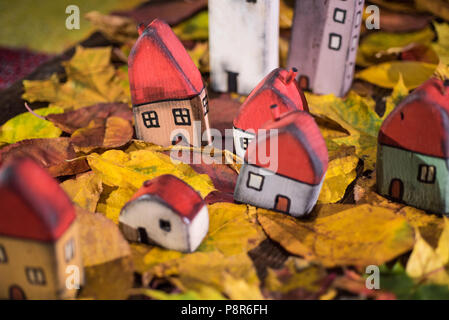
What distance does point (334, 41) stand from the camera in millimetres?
1181

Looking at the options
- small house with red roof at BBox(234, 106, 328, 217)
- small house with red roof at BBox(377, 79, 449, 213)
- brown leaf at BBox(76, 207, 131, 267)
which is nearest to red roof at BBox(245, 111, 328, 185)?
small house with red roof at BBox(234, 106, 328, 217)

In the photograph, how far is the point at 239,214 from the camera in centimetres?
84

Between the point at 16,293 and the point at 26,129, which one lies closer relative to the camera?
the point at 16,293

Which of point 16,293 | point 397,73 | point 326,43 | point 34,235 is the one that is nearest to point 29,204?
point 34,235

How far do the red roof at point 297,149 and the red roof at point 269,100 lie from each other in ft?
0.26

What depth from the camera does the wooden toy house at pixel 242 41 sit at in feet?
3.78

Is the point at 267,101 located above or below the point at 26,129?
above

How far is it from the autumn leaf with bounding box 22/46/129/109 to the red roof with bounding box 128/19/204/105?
249 millimetres

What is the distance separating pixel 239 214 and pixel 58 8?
1.62 m

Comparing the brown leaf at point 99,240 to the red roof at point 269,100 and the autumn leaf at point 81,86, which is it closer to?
the red roof at point 269,100

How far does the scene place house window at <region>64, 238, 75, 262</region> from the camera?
2.17 ft

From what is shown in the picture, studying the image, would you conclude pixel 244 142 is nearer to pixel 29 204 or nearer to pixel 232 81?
pixel 232 81

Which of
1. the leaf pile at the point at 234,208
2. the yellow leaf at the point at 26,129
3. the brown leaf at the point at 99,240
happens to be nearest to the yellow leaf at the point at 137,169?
the leaf pile at the point at 234,208

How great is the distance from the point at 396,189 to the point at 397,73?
48cm
